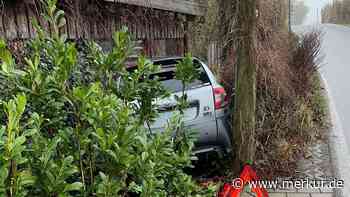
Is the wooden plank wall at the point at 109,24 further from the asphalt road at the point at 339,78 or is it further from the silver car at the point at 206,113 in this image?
the asphalt road at the point at 339,78

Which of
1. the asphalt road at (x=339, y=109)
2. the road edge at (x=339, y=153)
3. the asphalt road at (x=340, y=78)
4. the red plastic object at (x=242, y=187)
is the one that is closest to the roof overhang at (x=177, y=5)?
the red plastic object at (x=242, y=187)

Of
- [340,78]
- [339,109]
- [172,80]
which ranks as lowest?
[339,109]

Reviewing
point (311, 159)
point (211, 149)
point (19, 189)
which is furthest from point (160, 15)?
point (19, 189)

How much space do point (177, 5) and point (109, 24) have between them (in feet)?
6.52

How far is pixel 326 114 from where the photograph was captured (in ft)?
23.3

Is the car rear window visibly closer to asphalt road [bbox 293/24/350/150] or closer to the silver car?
the silver car

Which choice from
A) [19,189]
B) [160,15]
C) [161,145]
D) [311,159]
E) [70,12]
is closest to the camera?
[19,189]

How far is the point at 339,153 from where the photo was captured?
17.2ft

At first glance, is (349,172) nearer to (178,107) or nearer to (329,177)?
(329,177)

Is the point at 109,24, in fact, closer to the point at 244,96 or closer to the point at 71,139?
the point at 244,96

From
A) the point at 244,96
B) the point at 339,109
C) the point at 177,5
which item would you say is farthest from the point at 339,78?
the point at 244,96

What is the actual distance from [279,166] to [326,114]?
308 cm

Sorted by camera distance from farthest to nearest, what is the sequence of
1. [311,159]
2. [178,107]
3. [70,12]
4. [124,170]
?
[311,159] < [70,12] < [178,107] < [124,170]

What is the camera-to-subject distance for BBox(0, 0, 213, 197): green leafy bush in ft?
5.22
